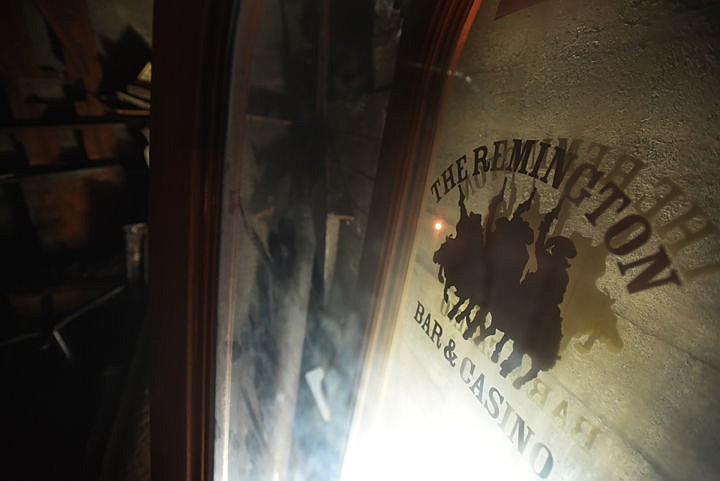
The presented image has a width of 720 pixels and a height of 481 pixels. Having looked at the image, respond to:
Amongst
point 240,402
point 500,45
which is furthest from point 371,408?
point 500,45

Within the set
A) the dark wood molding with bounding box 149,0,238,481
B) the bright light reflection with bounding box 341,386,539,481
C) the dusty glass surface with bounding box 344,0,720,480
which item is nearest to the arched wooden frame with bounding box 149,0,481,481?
the dark wood molding with bounding box 149,0,238,481

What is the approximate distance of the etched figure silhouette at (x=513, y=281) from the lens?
99 cm

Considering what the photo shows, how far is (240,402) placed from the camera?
222 centimetres

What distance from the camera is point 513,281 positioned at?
1.12 meters

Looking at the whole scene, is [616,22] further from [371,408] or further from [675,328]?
[371,408]

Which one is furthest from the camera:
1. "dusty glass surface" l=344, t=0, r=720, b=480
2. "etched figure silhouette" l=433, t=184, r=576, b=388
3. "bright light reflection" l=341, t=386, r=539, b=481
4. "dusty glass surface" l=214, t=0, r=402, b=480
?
"dusty glass surface" l=214, t=0, r=402, b=480

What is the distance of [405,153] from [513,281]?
81 centimetres

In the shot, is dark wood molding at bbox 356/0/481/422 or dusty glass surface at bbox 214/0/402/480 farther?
dusty glass surface at bbox 214/0/402/480

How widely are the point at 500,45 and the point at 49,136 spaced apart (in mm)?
4288

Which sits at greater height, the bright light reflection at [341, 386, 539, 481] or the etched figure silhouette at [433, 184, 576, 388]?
the etched figure silhouette at [433, 184, 576, 388]

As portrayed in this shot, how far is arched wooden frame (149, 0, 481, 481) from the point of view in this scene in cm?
143

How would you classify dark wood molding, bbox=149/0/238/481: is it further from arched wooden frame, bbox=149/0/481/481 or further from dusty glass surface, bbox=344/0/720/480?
dusty glass surface, bbox=344/0/720/480

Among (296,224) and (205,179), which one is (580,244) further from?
(296,224)

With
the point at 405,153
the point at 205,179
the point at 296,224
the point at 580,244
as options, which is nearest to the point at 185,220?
the point at 205,179
